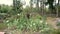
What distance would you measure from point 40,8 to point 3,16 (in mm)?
3230

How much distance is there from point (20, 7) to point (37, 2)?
217cm

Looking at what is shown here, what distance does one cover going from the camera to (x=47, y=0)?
14.2 meters

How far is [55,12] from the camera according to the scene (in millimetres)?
13844

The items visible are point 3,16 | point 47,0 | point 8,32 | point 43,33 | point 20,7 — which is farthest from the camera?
point 47,0

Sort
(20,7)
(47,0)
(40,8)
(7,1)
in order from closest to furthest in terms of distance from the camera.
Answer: (20,7) → (40,8) → (47,0) → (7,1)

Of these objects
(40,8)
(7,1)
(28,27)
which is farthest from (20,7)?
(28,27)

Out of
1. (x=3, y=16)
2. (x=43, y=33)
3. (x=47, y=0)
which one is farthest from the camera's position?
(x=47, y=0)

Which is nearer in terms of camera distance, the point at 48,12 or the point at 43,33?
the point at 43,33

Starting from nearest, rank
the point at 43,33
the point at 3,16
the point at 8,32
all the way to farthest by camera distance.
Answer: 1. the point at 43,33
2. the point at 8,32
3. the point at 3,16

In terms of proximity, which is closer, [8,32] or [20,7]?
[8,32]

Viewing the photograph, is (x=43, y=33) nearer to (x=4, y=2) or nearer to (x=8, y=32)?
(x=8, y=32)

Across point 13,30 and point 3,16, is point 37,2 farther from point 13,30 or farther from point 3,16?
point 13,30

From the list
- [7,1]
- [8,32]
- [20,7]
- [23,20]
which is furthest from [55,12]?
[8,32]

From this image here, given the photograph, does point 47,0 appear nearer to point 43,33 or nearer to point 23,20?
point 23,20
